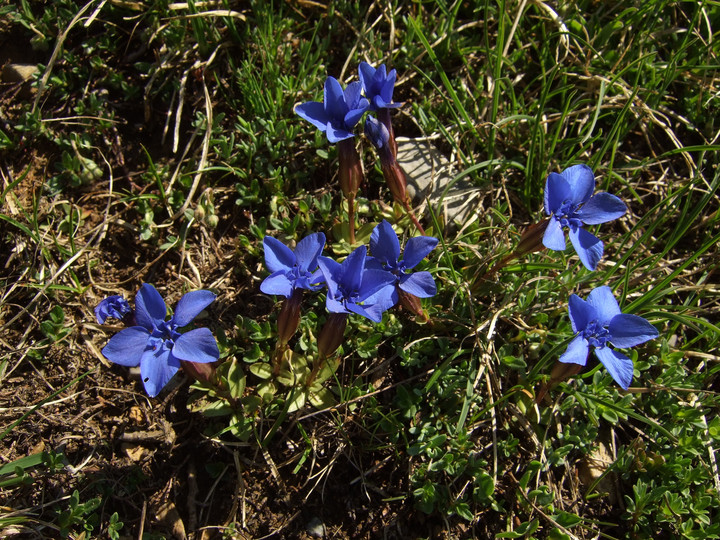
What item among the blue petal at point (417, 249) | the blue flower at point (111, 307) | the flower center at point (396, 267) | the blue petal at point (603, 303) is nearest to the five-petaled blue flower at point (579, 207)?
the blue petal at point (603, 303)

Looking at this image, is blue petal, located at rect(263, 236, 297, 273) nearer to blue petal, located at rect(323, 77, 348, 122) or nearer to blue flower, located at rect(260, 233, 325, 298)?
blue flower, located at rect(260, 233, 325, 298)

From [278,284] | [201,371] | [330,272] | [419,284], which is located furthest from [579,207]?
[201,371]

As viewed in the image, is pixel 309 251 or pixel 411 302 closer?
pixel 309 251

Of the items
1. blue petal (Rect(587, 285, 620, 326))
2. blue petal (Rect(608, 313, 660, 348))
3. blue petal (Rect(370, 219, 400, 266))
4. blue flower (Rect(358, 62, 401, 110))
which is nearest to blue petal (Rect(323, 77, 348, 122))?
blue flower (Rect(358, 62, 401, 110))

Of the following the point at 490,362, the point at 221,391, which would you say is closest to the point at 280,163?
the point at 221,391

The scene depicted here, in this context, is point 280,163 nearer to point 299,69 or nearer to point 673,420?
point 299,69

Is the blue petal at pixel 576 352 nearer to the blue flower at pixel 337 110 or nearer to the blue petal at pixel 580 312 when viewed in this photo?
the blue petal at pixel 580 312

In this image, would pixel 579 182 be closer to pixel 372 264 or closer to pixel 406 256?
pixel 406 256
